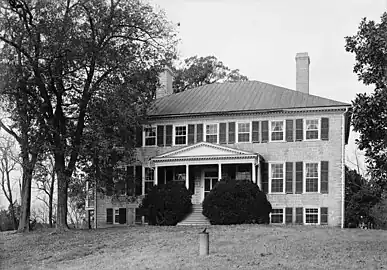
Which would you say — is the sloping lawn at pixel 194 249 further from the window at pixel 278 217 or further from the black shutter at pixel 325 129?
the black shutter at pixel 325 129

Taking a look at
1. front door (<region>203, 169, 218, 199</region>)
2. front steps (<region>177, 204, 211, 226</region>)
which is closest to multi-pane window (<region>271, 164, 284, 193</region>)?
front door (<region>203, 169, 218, 199</region>)

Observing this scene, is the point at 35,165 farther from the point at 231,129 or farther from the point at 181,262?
the point at 181,262

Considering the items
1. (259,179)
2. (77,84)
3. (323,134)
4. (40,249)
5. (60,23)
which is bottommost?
(40,249)

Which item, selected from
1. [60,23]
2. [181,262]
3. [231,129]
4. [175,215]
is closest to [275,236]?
[181,262]

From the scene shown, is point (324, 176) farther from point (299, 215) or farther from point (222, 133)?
point (222, 133)

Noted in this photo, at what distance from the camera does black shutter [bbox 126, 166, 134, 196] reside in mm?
30003

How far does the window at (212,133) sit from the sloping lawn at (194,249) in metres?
6.45

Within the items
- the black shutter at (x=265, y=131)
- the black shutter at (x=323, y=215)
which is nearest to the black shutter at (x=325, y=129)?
the black shutter at (x=265, y=131)

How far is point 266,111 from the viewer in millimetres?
29188

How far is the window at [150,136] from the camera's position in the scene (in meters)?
31.3

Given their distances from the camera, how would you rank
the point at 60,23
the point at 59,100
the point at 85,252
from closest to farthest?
the point at 85,252, the point at 60,23, the point at 59,100

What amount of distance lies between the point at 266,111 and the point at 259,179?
310cm

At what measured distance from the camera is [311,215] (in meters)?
28.2

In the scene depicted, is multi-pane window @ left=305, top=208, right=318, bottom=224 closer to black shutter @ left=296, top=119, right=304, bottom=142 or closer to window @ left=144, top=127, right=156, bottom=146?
black shutter @ left=296, top=119, right=304, bottom=142
